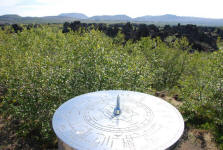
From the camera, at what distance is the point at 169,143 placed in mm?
5570

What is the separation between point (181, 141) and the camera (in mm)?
13188

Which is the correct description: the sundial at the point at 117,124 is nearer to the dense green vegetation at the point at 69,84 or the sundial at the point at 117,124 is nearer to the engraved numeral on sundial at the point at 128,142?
the engraved numeral on sundial at the point at 128,142

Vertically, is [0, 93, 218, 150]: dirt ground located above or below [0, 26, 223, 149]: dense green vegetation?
below

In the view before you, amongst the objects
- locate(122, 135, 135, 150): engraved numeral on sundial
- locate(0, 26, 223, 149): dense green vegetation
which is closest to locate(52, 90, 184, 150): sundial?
locate(122, 135, 135, 150): engraved numeral on sundial

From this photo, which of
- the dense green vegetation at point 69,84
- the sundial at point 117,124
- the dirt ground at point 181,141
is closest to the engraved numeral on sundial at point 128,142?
the sundial at point 117,124

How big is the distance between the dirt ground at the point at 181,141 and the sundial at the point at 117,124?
613cm

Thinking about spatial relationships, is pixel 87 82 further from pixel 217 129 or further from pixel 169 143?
pixel 217 129

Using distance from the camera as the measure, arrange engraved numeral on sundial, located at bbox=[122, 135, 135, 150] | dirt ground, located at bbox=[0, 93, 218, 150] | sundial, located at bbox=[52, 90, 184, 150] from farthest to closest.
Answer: dirt ground, located at bbox=[0, 93, 218, 150] < sundial, located at bbox=[52, 90, 184, 150] < engraved numeral on sundial, located at bbox=[122, 135, 135, 150]

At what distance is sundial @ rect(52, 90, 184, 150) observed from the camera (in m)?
5.50

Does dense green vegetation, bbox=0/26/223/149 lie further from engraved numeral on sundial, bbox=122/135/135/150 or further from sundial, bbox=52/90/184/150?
engraved numeral on sundial, bbox=122/135/135/150

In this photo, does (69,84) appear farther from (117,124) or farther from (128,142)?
(128,142)

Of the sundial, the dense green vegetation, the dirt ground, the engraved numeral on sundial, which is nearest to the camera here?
the engraved numeral on sundial

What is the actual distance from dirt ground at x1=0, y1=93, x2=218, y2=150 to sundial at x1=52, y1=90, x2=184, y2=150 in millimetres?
6134

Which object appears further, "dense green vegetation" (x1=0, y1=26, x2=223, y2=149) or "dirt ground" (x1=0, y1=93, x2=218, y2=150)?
"dirt ground" (x1=0, y1=93, x2=218, y2=150)
